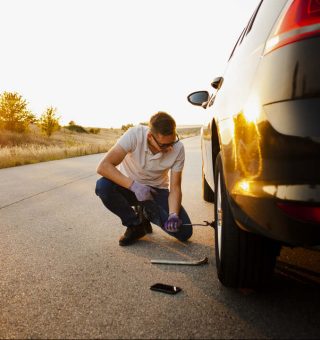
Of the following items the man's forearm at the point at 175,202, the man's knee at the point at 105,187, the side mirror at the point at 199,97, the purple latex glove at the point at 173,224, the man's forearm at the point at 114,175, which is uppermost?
the side mirror at the point at 199,97

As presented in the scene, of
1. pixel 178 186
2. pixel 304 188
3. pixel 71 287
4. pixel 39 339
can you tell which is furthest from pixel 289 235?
pixel 178 186

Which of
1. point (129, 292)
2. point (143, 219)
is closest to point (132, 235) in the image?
point (143, 219)

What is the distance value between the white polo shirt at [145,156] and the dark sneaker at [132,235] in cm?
51

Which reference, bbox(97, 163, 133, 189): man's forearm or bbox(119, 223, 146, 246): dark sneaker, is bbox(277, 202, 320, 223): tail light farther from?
bbox(119, 223, 146, 246): dark sneaker

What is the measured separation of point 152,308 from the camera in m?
2.55

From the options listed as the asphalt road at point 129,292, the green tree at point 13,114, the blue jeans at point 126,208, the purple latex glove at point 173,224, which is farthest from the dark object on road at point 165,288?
the green tree at point 13,114

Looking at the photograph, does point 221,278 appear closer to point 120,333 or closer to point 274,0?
point 120,333

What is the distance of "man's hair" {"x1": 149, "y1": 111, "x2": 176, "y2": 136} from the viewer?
3.82 meters

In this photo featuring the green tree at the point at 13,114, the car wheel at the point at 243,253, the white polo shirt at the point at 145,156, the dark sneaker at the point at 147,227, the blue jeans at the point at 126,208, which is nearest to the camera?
the car wheel at the point at 243,253

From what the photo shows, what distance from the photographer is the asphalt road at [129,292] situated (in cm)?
227

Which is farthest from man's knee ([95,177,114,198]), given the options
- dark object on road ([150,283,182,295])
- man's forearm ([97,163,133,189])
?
dark object on road ([150,283,182,295])

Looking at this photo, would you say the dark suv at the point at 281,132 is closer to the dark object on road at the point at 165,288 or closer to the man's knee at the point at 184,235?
the dark object on road at the point at 165,288

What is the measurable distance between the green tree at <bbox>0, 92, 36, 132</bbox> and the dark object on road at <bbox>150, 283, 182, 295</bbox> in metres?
41.0

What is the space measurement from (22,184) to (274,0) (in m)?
8.13
